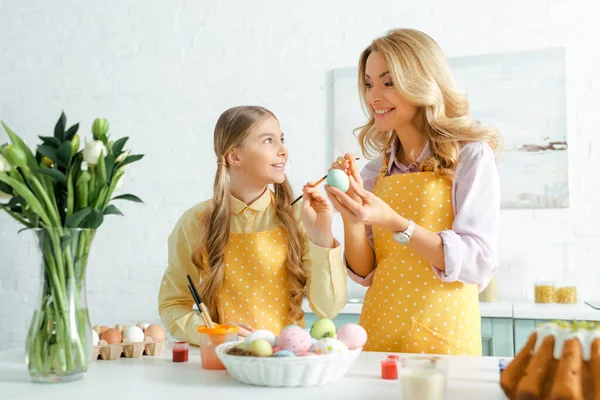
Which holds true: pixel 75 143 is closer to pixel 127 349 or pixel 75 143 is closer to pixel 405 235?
pixel 127 349

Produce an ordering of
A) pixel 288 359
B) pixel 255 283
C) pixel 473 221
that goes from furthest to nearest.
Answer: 1. pixel 255 283
2. pixel 473 221
3. pixel 288 359

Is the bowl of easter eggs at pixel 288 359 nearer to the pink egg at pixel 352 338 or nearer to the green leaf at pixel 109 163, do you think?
the pink egg at pixel 352 338

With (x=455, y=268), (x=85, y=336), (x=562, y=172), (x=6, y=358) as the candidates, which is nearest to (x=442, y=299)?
(x=455, y=268)

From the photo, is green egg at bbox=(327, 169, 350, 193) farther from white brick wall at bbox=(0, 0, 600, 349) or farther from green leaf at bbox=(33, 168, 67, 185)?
white brick wall at bbox=(0, 0, 600, 349)

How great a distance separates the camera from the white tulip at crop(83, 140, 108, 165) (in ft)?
3.91

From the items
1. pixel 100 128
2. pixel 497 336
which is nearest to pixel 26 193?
pixel 100 128

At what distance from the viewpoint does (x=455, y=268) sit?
158 cm

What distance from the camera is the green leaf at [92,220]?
3.96 feet

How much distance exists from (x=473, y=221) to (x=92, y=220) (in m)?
0.95

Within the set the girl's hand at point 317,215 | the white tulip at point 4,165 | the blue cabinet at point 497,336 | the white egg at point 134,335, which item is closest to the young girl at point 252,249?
the girl's hand at point 317,215

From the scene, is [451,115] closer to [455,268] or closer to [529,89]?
[455,268]

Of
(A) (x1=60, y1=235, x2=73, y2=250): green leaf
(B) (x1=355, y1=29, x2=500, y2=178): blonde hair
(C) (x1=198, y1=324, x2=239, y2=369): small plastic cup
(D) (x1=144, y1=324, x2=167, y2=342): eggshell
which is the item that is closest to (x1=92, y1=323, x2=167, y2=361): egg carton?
(D) (x1=144, y1=324, x2=167, y2=342): eggshell

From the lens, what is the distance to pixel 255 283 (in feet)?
5.97

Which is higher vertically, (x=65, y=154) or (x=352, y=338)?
(x=65, y=154)
